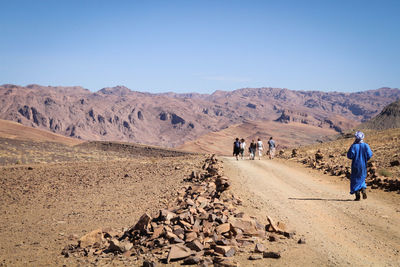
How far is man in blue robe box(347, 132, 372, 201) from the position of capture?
9.22 meters

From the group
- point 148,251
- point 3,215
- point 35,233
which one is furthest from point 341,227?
point 3,215

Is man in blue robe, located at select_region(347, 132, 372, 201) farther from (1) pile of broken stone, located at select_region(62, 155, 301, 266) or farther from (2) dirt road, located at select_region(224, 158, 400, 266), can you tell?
(1) pile of broken stone, located at select_region(62, 155, 301, 266)

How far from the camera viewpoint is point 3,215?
39.8 feet

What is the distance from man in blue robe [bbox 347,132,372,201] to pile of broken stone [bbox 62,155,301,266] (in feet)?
13.3

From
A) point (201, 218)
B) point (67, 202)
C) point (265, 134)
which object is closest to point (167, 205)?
→ point (201, 218)

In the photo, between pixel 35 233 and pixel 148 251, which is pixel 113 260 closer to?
pixel 148 251

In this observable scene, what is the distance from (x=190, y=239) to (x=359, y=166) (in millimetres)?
5963

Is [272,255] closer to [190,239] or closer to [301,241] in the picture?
[301,241]

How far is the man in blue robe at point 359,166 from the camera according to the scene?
9219 millimetres

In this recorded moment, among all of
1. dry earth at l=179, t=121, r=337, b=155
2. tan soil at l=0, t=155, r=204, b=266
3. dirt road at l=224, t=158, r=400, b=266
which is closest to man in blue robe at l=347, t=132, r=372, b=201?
dirt road at l=224, t=158, r=400, b=266

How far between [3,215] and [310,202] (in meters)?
10.7

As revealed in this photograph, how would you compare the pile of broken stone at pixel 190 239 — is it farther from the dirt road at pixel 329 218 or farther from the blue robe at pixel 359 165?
the blue robe at pixel 359 165

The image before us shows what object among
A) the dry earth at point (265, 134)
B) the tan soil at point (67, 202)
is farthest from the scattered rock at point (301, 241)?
the dry earth at point (265, 134)

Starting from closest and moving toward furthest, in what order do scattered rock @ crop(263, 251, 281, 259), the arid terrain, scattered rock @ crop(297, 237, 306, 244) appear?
1. scattered rock @ crop(263, 251, 281, 259)
2. the arid terrain
3. scattered rock @ crop(297, 237, 306, 244)
